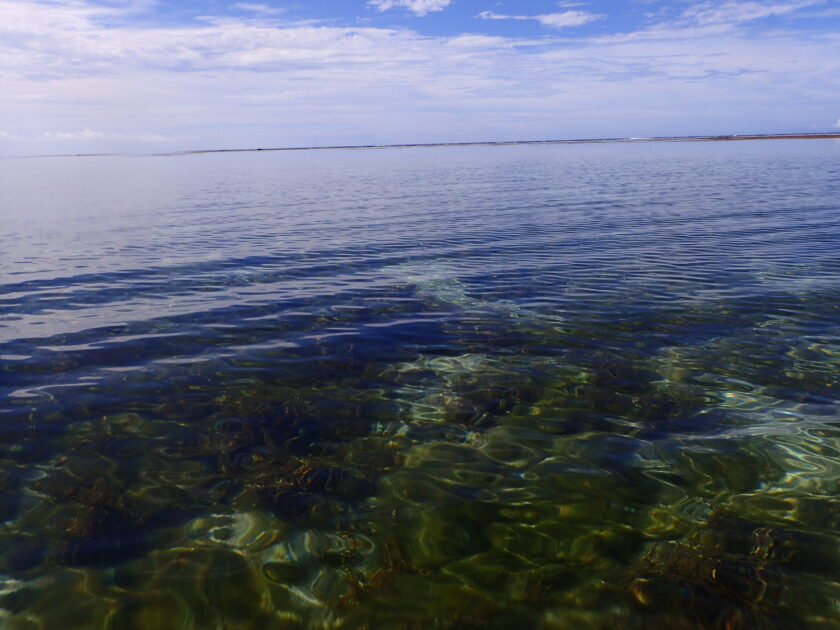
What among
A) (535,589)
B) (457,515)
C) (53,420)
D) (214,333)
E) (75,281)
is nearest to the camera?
(535,589)

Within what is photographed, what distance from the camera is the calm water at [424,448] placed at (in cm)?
514

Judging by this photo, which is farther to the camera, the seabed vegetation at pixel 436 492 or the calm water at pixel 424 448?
the calm water at pixel 424 448

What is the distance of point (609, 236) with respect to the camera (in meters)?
24.4

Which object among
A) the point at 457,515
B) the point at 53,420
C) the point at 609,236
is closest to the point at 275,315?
the point at 53,420

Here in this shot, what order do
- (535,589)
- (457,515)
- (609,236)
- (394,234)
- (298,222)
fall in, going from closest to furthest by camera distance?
(535,589), (457,515), (609,236), (394,234), (298,222)

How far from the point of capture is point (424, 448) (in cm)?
769

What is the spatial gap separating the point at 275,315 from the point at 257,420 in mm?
5818

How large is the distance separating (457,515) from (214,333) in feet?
28.0

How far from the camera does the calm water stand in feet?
16.9

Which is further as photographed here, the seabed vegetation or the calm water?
the calm water

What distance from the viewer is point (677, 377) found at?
9.68m

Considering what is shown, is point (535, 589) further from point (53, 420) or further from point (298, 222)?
point (298, 222)

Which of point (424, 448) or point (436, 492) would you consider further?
point (424, 448)

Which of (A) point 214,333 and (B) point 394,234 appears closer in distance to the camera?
(A) point 214,333
